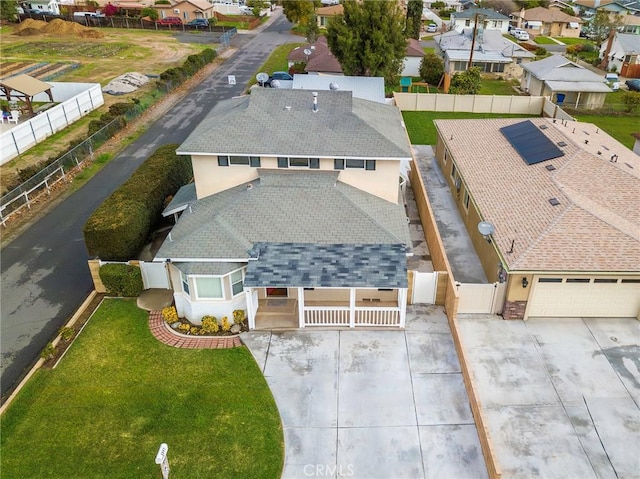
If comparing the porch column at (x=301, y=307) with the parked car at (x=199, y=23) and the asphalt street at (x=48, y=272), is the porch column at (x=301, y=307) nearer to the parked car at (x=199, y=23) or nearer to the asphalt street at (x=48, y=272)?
the asphalt street at (x=48, y=272)

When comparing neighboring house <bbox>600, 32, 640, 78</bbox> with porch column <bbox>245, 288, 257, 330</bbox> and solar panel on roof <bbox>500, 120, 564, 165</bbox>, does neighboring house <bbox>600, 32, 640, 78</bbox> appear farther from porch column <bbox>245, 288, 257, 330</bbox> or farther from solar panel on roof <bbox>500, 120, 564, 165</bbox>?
porch column <bbox>245, 288, 257, 330</bbox>

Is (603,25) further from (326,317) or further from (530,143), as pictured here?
(326,317)

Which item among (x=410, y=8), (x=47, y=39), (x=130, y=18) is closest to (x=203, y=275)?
(x=410, y=8)

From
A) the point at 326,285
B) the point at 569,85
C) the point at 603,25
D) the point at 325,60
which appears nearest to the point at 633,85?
the point at 569,85

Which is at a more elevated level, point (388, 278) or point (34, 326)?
point (388, 278)

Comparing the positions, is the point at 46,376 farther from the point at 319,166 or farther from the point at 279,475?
the point at 319,166

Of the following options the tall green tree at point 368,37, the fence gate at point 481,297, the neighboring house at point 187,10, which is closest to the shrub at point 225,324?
the fence gate at point 481,297
